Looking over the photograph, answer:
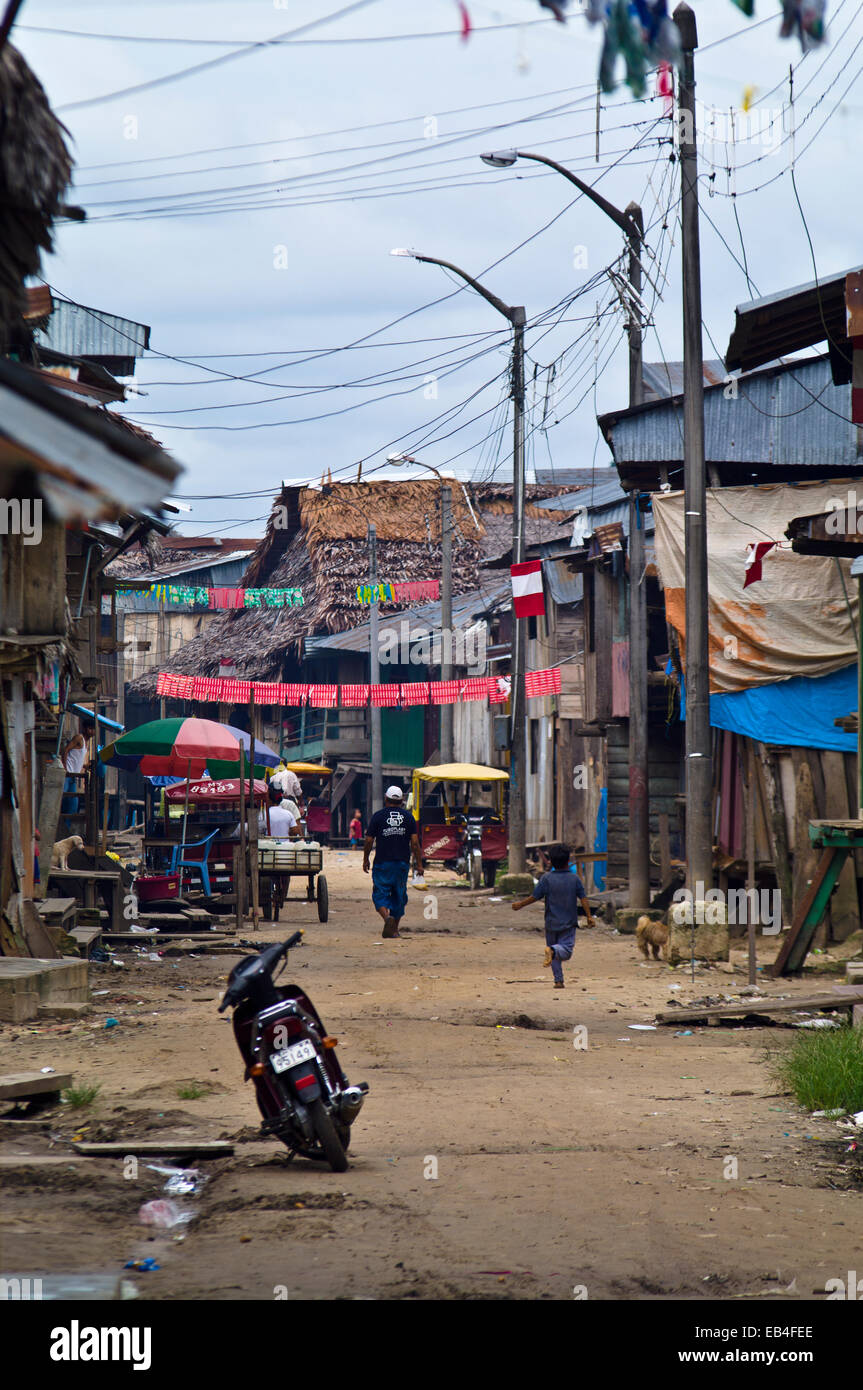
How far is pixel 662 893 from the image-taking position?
20406 millimetres

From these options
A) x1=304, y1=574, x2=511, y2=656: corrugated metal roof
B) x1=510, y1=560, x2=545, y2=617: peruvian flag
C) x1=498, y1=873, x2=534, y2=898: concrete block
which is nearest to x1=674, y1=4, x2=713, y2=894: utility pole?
x1=510, y1=560, x2=545, y2=617: peruvian flag

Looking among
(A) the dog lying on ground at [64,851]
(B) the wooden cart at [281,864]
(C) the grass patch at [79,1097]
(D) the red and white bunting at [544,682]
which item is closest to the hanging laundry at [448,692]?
(D) the red and white bunting at [544,682]

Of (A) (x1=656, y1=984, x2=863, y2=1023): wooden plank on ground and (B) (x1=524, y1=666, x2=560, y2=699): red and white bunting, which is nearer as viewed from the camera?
(A) (x1=656, y1=984, x2=863, y2=1023): wooden plank on ground

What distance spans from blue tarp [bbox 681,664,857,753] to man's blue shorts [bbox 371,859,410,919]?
4.50 m

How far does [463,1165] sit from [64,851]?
53.9 ft

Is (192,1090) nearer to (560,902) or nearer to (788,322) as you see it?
(560,902)

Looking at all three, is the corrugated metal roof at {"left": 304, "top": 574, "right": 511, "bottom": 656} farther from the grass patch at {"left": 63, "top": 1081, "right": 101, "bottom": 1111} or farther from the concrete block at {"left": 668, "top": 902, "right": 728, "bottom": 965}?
the grass patch at {"left": 63, "top": 1081, "right": 101, "bottom": 1111}

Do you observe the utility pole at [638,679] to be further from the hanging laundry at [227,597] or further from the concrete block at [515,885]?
the hanging laundry at [227,597]

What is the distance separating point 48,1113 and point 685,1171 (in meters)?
Result: 3.72

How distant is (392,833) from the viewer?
18.6 m

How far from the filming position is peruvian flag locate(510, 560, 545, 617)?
24.6m

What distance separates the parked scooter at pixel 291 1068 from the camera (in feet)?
23.0

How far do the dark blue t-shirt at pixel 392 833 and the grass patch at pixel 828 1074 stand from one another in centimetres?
974

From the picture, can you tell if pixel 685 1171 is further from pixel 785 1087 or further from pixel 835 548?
pixel 835 548
